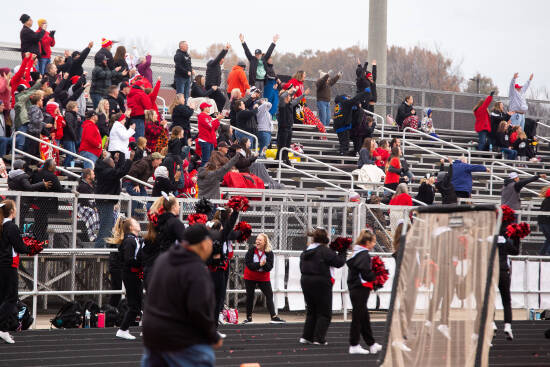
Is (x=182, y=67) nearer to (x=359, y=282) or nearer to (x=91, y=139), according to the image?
(x=91, y=139)

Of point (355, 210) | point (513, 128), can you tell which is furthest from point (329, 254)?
point (513, 128)

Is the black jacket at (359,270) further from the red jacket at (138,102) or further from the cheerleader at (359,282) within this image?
the red jacket at (138,102)

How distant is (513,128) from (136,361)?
19483 millimetres

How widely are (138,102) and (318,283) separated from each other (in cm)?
927

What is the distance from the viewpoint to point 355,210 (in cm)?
1705

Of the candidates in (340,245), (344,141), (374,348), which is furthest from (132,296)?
(344,141)

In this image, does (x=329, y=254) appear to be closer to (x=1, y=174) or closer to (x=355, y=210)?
(x=355, y=210)

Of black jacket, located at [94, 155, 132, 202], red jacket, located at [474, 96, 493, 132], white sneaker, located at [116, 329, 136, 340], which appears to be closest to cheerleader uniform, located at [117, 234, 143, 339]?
white sneaker, located at [116, 329, 136, 340]

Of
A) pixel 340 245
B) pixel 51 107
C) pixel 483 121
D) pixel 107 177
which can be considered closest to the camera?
pixel 340 245

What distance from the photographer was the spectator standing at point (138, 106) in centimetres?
2120

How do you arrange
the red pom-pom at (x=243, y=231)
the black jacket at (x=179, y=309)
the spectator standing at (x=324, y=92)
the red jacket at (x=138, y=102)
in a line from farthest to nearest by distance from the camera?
the spectator standing at (x=324, y=92) < the red jacket at (x=138, y=102) < the red pom-pom at (x=243, y=231) < the black jacket at (x=179, y=309)

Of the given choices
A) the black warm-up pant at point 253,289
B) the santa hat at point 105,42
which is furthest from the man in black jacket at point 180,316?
the santa hat at point 105,42

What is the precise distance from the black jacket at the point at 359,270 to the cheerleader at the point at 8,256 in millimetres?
4059

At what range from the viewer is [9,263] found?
12.7 m
